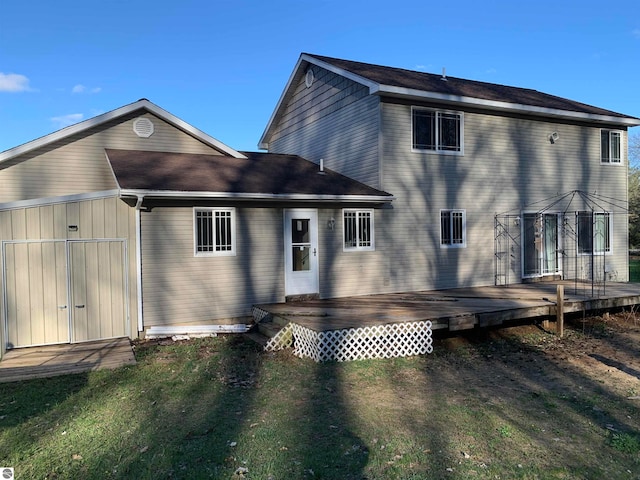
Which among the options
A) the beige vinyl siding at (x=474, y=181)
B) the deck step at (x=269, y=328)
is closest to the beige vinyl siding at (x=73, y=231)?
the deck step at (x=269, y=328)

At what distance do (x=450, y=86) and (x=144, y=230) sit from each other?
8975 millimetres

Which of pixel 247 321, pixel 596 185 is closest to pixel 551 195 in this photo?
pixel 596 185

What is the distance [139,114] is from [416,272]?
8.07m

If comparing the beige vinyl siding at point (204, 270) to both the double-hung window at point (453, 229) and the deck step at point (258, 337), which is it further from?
the double-hung window at point (453, 229)

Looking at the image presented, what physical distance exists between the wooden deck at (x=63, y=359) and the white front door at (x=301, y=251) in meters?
3.56

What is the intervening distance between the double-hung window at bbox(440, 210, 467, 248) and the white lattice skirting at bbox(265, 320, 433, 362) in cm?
469

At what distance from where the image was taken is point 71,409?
556 cm

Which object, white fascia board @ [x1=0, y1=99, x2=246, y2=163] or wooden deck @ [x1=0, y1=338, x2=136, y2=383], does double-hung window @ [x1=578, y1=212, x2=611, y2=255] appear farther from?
wooden deck @ [x1=0, y1=338, x2=136, y2=383]

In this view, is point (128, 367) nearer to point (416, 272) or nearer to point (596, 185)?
point (416, 272)

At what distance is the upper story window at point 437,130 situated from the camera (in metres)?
11.9

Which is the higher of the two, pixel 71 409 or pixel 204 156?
pixel 204 156

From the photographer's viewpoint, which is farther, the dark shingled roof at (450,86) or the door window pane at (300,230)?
the dark shingled roof at (450,86)

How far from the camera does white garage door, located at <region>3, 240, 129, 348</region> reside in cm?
798

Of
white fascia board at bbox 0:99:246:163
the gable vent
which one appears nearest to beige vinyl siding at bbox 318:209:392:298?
white fascia board at bbox 0:99:246:163
